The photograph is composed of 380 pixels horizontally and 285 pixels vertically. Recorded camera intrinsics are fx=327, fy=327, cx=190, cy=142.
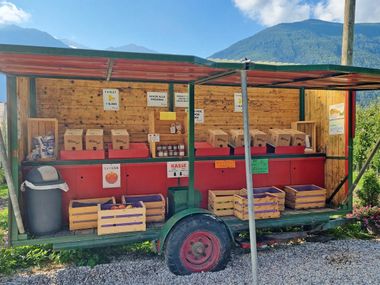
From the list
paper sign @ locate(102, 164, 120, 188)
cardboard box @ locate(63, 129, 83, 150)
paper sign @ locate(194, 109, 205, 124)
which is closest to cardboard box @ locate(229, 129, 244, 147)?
paper sign @ locate(194, 109, 205, 124)

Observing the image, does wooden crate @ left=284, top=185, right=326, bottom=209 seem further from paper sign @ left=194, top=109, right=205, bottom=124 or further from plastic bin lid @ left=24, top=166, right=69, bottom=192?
plastic bin lid @ left=24, top=166, right=69, bottom=192

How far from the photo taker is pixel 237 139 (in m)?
6.04

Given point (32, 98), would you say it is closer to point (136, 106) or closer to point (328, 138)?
point (136, 106)

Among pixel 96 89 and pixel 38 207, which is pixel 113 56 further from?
pixel 96 89

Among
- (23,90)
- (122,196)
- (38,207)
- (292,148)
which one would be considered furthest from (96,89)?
(292,148)

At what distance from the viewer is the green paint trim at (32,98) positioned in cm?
575

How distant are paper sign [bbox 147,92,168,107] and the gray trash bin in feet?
7.89

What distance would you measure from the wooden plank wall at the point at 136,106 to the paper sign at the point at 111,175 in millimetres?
1032

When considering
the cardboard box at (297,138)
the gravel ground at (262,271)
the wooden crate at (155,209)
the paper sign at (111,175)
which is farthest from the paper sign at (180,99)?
the gravel ground at (262,271)

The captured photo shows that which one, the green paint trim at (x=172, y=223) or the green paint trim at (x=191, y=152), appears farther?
the green paint trim at (x=191, y=152)

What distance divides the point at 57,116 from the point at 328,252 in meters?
5.36

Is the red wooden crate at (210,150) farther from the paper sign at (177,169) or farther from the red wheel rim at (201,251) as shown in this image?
Result: the red wheel rim at (201,251)

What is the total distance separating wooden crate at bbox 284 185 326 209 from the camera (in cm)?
597

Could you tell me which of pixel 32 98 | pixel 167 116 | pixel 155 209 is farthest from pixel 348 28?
pixel 32 98
